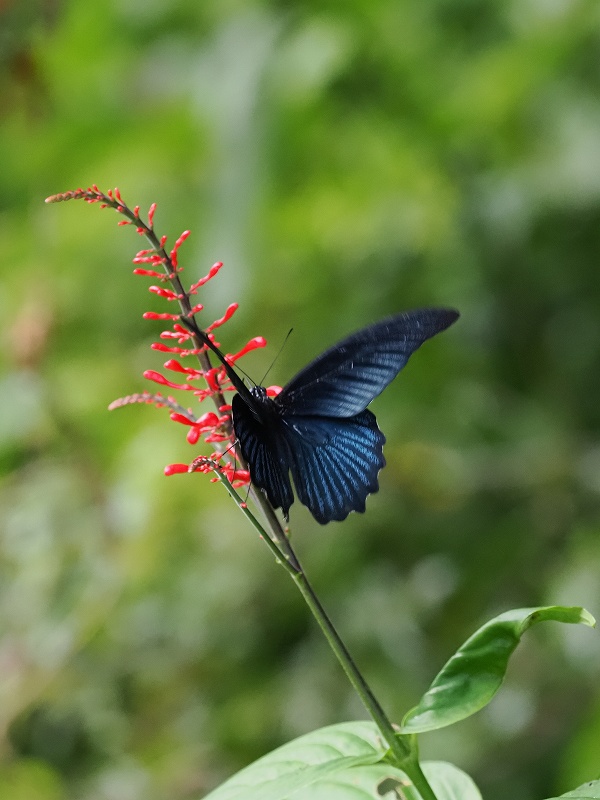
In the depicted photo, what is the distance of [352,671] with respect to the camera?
86 centimetres

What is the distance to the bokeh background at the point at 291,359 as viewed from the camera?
2396mm

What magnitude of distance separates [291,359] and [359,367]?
1976 millimetres

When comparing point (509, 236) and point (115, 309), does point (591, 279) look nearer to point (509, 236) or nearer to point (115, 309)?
point (509, 236)

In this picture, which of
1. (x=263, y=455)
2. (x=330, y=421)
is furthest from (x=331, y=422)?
(x=263, y=455)

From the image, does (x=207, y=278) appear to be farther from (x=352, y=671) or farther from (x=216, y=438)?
(x=352, y=671)

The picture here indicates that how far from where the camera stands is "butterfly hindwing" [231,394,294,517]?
898 millimetres

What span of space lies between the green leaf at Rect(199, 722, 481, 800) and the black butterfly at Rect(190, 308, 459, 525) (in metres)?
0.25

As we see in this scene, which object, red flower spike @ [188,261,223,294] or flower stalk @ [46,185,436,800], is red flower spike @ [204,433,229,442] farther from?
red flower spike @ [188,261,223,294]

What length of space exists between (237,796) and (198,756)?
2129 millimetres

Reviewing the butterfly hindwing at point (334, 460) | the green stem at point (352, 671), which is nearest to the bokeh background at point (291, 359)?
the butterfly hindwing at point (334, 460)

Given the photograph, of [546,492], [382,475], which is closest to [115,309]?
[382,475]

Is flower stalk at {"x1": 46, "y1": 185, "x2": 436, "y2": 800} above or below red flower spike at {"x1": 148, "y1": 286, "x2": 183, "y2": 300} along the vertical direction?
below

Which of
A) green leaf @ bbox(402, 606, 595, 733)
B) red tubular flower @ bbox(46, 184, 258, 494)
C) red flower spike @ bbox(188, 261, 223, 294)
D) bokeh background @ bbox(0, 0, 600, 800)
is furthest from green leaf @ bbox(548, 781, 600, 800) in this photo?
bokeh background @ bbox(0, 0, 600, 800)

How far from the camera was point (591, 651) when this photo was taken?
2.38m
